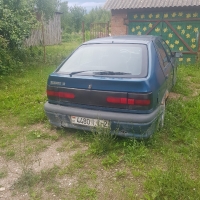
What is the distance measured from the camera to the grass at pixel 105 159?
2531mm

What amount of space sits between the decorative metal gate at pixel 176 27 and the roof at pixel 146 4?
41 cm

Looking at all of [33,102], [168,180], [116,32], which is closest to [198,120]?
[168,180]

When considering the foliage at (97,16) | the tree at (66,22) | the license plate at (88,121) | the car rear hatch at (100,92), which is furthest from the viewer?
the foliage at (97,16)

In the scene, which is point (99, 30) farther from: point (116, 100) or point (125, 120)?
point (125, 120)

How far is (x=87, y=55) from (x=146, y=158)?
1.87 meters

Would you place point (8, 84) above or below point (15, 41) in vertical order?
below

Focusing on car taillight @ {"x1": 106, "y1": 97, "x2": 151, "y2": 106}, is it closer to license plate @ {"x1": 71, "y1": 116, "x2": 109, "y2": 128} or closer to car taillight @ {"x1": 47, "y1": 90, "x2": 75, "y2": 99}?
license plate @ {"x1": 71, "y1": 116, "x2": 109, "y2": 128}

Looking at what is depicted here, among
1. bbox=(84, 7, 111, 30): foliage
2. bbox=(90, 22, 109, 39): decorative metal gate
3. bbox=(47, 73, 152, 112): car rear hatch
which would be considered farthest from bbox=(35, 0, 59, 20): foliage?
bbox=(84, 7, 111, 30): foliage

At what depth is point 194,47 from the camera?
949cm

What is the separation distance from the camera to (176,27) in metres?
9.55

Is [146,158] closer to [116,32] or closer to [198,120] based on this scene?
[198,120]

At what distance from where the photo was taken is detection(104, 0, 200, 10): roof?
8.91 m

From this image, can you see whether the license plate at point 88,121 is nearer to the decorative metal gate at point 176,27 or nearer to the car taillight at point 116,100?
the car taillight at point 116,100

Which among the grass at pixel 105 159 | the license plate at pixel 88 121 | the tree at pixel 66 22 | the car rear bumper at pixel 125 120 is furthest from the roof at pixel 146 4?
the tree at pixel 66 22
